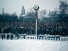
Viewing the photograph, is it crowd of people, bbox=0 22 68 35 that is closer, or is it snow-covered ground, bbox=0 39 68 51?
snow-covered ground, bbox=0 39 68 51

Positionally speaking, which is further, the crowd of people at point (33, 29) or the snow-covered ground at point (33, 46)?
the crowd of people at point (33, 29)

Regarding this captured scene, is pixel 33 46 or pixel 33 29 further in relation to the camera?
pixel 33 29

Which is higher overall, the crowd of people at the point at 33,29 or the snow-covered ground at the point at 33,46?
the crowd of people at the point at 33,29

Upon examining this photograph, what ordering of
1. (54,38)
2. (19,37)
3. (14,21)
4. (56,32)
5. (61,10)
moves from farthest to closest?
1. (61,10)
2. (14,21)
3. (56,32)
4. (19,37)
5. (54,38)

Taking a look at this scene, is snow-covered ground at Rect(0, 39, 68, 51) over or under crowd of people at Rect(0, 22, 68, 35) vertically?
under

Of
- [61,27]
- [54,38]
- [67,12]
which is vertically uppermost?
[67,12]

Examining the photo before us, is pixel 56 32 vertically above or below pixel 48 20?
below

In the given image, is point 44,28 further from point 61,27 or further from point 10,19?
point 10,19

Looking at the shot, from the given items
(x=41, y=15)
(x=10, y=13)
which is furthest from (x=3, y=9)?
(x=41, y=15)

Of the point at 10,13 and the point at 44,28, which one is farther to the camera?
the point at 10,13

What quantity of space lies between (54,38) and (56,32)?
14.2 feet

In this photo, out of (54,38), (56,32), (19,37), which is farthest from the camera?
(56,32)

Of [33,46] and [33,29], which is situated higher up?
[33,29]

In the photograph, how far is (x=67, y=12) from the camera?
14781 millimetres
